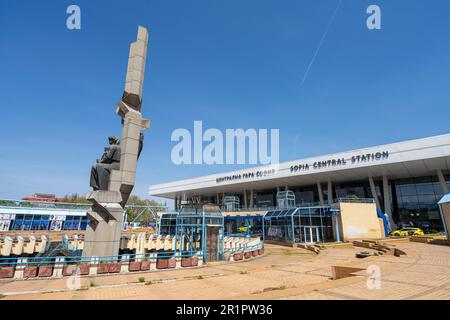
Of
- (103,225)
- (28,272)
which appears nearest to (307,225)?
(103,225)

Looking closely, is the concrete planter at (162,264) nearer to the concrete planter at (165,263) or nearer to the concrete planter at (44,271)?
the concrete planter at (165,263)

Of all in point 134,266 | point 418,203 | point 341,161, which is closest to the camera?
point 134,266

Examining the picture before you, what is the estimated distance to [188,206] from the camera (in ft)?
63.5

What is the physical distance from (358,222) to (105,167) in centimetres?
2959

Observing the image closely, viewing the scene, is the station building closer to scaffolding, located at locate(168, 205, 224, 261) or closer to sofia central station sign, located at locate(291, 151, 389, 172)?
sofia central station sign, located at locate(291, 151, 389, 172)

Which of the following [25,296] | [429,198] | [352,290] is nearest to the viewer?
[352,290]

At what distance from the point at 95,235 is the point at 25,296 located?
665 centimetres

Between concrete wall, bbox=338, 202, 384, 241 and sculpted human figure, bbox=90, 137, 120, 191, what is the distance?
26.6 meters

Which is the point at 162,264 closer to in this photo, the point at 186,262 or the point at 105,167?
the point at 186,262

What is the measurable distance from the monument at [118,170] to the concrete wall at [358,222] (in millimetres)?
25670

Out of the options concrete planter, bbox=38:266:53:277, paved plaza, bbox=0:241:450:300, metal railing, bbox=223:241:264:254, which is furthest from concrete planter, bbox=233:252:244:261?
concrete planter, bbox=38:266:53:277

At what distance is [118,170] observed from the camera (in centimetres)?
1639

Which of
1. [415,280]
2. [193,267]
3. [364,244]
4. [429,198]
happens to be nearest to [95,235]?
[193,267]
